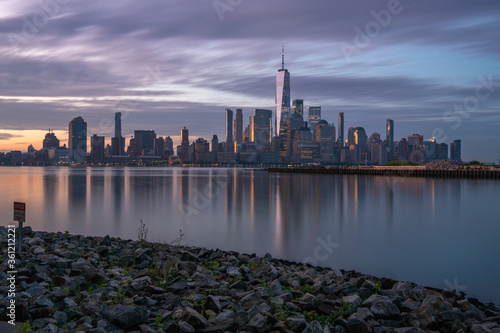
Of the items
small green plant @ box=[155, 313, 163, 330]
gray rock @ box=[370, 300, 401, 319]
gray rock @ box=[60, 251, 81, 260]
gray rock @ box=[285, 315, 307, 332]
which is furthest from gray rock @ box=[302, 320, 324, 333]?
gray rock @ box=[60, 251, 81, 260]

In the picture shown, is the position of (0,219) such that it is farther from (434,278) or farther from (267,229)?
(434,278)

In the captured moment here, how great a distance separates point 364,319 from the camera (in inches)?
370

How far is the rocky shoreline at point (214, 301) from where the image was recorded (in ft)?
29.1

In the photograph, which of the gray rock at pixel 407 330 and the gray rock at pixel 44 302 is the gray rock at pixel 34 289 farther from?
the gray rock at pixel 407 330

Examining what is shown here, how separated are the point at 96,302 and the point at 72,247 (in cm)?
787

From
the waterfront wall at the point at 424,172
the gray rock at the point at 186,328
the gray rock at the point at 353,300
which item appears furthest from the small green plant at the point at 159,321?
the waterfront wall at the point at 424,172

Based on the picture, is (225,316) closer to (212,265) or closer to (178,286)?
(178,286)

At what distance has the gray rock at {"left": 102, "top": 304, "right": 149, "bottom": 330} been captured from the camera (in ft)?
29.3

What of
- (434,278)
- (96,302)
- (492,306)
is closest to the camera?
(96,302)

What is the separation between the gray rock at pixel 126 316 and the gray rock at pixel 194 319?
98 centimetres

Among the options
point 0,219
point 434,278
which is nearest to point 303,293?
point 434,278

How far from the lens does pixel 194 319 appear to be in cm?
883

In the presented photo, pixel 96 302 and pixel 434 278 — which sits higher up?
pixel 96 302

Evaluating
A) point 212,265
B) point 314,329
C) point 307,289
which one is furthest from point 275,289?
point 212,265
